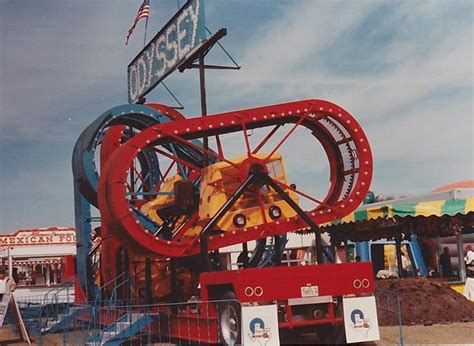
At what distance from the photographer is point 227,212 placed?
37.3 feet

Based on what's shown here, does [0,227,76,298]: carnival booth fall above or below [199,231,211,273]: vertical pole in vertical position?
above

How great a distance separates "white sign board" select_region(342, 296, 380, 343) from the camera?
9227 mm

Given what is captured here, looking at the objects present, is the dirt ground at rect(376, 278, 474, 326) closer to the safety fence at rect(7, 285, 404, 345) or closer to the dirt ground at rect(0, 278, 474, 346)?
the dirt ground at rect(0, 278, 474, 346)

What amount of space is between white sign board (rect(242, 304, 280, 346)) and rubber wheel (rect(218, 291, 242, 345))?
9.6 inches

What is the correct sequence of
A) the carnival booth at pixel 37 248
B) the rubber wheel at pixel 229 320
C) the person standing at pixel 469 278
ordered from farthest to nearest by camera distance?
the carnival booth at pixel 37 248 → the person standing at pixel 469 278 → the rubber wheel at pixel 229 320

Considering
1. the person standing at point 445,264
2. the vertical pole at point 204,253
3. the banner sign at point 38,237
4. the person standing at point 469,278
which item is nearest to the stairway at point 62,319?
the vertical pole at point 204,253

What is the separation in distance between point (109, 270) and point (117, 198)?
12.8 ft

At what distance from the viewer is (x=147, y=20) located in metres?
19.1

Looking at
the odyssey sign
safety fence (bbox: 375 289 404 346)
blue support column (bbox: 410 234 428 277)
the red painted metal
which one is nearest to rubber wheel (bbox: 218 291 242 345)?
the red painted metal

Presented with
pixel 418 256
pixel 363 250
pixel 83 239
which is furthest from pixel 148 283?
pixel 363 250

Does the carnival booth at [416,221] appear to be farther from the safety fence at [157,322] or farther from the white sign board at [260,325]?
the white sign board at [260,325]

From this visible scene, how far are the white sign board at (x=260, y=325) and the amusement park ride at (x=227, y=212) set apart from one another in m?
0.18

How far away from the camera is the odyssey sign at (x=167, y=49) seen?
1558cm

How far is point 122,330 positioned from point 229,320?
2446mm
